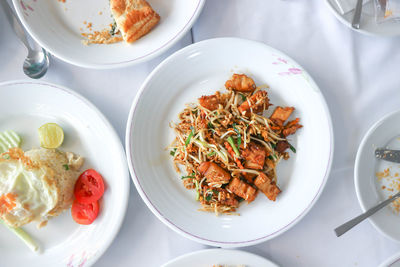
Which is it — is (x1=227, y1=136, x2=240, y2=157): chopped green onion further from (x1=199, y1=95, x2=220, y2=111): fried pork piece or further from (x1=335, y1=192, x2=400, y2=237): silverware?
(x1=335, y1=192, x2=400, y2=237): silverware

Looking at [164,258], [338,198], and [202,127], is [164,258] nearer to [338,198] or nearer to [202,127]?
[202,127]

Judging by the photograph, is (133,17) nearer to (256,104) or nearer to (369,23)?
(256,104)

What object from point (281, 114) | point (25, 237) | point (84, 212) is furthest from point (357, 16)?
point (25, 237)

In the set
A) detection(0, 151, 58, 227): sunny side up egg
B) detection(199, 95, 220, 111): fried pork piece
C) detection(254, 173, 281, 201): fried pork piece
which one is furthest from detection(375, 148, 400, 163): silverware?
detection(0, 151, 58, 227): sunny side up egg

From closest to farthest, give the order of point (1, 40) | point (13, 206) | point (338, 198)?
point (13, 206), point (338, 198), point (1, 40)

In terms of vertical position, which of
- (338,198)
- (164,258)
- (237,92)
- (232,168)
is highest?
(237,92)

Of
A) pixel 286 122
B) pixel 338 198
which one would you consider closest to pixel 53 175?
pixel 286 122

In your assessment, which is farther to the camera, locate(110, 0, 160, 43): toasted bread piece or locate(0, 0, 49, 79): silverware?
locate(0, 0, 49, 79): silverware
